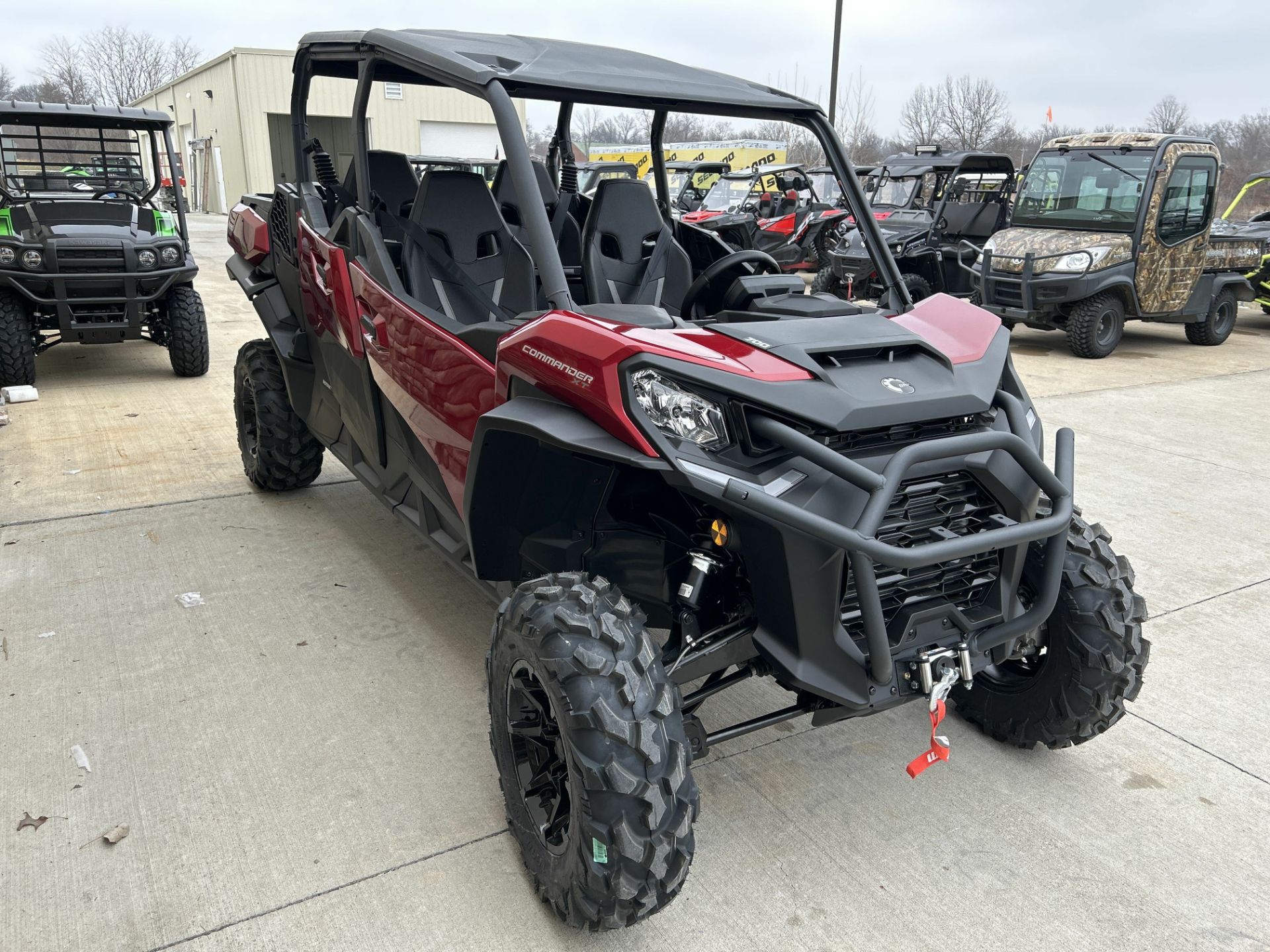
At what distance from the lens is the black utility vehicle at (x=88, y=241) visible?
6766 mm

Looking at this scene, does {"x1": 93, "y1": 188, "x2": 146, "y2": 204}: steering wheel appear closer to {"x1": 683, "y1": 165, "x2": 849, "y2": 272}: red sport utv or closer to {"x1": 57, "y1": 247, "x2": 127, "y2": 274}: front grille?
{"x1": 57, "y1": 247, "x2": 127, "y2": 274}: front grille

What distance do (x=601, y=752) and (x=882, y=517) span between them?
2.31 feet

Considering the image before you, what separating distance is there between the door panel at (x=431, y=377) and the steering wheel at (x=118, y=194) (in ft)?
18.0

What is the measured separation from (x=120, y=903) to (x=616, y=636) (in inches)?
49.7

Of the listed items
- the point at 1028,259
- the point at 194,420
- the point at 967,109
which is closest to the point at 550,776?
the point at 194,420

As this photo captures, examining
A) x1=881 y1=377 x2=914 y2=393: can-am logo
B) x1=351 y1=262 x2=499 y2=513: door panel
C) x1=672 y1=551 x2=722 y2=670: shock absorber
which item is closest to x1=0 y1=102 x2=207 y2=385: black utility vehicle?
x1=351 y1=262 x2=499 y2=513: door panel

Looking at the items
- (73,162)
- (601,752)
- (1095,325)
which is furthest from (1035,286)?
(601,752)

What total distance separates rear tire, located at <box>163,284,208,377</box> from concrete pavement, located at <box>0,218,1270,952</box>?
10.3ft

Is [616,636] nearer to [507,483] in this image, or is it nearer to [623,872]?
[623,872]

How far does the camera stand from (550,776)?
218cm

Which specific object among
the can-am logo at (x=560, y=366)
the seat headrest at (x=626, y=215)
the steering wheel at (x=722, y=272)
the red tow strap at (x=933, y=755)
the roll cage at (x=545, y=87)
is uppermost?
the roll cage at (x=545, y=87)

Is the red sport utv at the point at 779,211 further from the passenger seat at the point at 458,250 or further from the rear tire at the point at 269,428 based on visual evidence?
the passenger seat at the point at 458,250

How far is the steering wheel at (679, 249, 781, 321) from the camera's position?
10.6 feet

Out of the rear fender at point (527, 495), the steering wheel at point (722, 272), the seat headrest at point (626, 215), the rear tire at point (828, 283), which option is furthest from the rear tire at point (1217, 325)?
the rear fender at point (527, 495)
